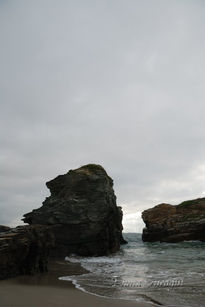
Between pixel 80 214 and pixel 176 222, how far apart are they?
3072 cm

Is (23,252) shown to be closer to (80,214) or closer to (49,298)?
(49,298)

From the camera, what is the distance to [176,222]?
189 feet

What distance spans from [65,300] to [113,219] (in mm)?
27860

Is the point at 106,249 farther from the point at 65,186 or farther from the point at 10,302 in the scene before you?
the point at 10,302

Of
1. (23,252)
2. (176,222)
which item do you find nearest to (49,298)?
(23,252)

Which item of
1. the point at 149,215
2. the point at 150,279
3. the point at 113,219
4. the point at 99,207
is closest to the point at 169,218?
the point at 149,215

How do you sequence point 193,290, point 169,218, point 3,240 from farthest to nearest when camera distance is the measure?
point 169,218
point 3,240
point 193,290

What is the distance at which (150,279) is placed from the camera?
1365cm

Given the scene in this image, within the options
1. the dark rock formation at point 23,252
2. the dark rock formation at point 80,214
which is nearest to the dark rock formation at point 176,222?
the dark rock formation at point 80,214

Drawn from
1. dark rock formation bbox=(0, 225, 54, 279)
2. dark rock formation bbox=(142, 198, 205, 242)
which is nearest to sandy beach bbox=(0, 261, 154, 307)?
dark rock formation bbox=(0, 225, 54, 279)

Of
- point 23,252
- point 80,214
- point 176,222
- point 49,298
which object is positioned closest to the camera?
point 49,298

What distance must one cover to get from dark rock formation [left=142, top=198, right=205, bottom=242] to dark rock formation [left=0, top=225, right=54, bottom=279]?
40.8 m

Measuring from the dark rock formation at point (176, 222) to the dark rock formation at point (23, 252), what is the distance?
40844mm

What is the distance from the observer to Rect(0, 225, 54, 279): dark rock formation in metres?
14.6
